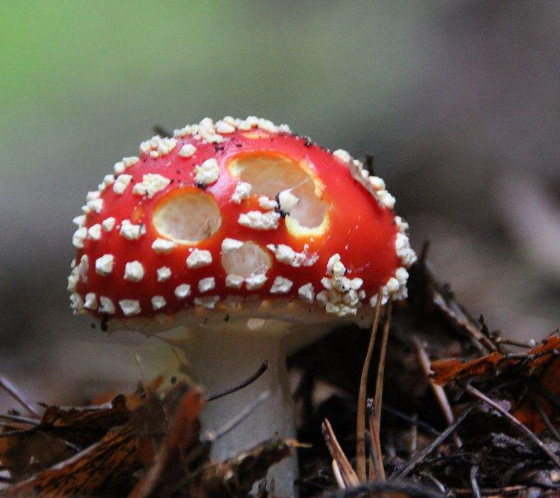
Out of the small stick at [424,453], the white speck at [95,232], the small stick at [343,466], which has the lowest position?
the small stick at [424,453]

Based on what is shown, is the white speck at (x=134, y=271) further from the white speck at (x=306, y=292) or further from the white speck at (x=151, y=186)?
the white speck at (x=306, y=292)

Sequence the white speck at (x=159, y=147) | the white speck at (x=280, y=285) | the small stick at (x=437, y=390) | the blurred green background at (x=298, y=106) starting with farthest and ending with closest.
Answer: the blurred green background at (x=298, y=106), the small stick at (x=437, y=390), the white speck at (x=159, y=147), the white speck at (x=280, y=285)

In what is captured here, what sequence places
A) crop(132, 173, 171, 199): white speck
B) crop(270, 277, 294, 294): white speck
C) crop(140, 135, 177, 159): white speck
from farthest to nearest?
crop(140, 135, 177, 159): white speck, crop(132, 173, 171, 199): white speck, crop(270, 277, 294, 294): white speck

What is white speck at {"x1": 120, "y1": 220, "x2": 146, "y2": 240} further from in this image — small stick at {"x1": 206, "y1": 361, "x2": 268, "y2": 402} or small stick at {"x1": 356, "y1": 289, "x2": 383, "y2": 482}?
small stick at {"x1": 356, "y1": 289, "x2": 383, "y2": 482}

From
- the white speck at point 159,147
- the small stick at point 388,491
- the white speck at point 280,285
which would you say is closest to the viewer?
the small stick at point 388,491

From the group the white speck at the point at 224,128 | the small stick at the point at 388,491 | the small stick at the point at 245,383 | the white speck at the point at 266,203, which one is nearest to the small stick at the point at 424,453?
the small stick at the point at 388,491

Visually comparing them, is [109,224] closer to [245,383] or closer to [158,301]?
[158,301]

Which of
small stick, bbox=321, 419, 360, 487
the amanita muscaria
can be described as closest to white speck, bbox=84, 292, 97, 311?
the amanita muscaria

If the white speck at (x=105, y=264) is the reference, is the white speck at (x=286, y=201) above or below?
above

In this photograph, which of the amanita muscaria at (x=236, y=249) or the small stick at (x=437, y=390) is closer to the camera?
the amanita muscaria at (x=236, y=249)
